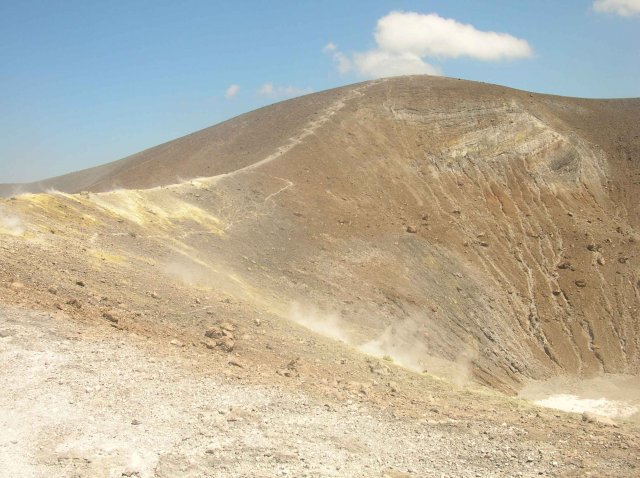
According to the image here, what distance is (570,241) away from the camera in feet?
122

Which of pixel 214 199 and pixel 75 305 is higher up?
pixel 214 199

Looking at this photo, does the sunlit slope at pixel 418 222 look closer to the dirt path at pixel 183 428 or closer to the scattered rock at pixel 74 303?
the scattered rock at pixel 74 303

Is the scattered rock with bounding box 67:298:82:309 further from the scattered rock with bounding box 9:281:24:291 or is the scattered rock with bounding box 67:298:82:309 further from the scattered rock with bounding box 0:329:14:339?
the scattered rock with bounding box 0:329:14:339

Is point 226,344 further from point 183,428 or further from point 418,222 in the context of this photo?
point 418,222

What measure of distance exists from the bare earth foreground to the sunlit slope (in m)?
0.16

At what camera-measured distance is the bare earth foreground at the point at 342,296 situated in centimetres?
1082

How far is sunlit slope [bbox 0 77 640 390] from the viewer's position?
24.8m

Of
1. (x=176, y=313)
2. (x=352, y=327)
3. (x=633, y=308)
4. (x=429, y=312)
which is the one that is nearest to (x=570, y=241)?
(x=633, y=308)

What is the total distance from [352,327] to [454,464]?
14136 mm

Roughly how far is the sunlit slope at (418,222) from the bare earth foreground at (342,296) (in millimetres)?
163

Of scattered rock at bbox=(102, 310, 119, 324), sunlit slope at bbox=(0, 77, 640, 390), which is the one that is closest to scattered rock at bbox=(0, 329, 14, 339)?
scattered rock at bbox=(102, 310, 119, 324)

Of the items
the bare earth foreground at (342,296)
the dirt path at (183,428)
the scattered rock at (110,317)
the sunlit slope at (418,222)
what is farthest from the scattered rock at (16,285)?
the sunlit slope at (418,222)

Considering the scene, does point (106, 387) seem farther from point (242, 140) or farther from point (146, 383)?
point (242, 140)

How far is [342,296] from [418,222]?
11.0 meters
